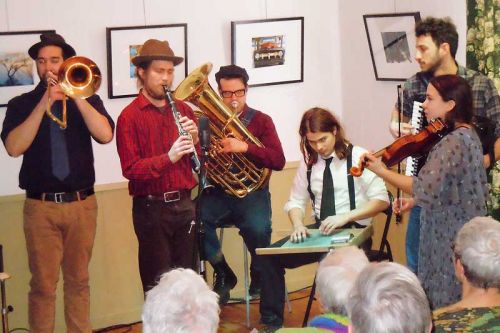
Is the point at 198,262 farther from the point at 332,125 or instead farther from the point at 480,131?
the point at 480,131

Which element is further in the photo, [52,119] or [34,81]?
[34,81]

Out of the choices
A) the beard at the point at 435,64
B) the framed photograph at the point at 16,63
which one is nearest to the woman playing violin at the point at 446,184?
the beard at the point at 435,64

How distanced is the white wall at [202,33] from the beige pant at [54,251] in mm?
722

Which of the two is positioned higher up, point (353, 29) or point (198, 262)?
point (353, 29)

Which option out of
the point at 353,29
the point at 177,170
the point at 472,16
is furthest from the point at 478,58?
the point at 177,170

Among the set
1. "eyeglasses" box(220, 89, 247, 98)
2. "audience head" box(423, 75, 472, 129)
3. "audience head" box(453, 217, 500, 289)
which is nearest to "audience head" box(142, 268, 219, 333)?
"audience head" box(453, 217, 500, 289)

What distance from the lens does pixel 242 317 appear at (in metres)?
5.22

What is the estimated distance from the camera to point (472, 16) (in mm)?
4738

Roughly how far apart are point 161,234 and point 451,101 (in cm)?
163

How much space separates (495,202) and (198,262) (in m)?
1.78

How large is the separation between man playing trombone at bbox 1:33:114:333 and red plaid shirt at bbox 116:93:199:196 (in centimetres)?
11

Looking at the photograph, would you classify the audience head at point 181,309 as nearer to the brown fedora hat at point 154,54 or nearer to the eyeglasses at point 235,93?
the brown fedora hat at point 154,54

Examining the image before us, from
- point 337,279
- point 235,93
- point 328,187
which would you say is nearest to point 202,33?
point 235,93

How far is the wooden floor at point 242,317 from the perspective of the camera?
5.00 metres
